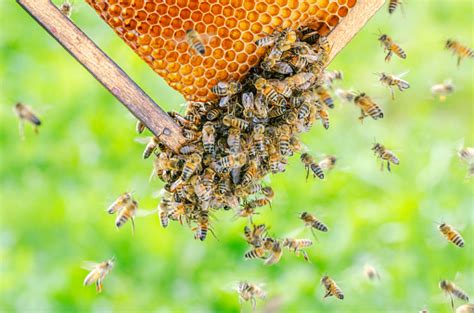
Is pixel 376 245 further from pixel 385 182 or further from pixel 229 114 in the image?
pixel 229 114

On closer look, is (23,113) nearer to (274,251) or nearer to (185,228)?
(274,251)

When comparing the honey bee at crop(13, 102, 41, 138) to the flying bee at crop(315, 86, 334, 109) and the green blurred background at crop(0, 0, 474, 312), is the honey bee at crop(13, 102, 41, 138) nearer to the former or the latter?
the green blurred background at crop(0, 0, 474, 312)

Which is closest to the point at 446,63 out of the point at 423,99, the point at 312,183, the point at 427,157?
the point at 423,99

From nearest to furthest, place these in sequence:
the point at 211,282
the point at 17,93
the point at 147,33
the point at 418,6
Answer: the point at 147,33 → the point at 211,282 → the point at 17,93 → the point at 418,6

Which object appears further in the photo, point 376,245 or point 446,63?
point 446,63

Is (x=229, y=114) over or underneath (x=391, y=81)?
over

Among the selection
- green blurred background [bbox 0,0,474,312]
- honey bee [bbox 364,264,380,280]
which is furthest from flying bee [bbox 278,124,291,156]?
honey bee [bbox 364,264,380,280]

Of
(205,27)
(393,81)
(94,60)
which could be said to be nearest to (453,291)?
(393,81)
